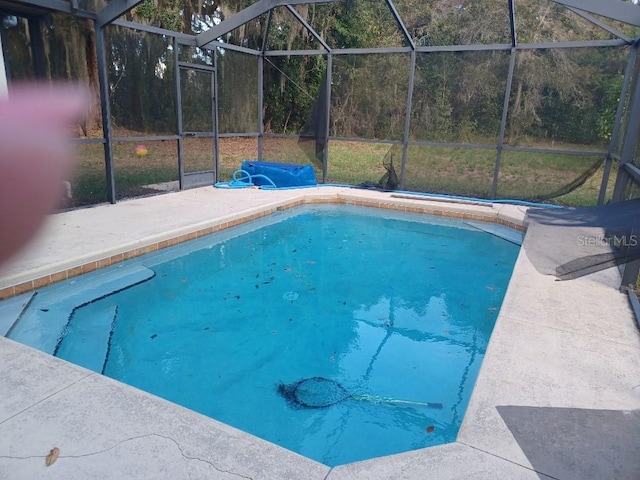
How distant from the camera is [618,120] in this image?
A: 20.1 feet

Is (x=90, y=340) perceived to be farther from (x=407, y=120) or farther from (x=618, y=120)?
(x=618, y=120)

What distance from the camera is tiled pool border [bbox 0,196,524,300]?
11.4 feet

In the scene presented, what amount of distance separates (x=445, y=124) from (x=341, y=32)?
5.20 meters

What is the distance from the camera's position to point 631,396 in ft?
6.89

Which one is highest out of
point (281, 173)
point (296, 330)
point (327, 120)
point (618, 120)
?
point (618, 120)

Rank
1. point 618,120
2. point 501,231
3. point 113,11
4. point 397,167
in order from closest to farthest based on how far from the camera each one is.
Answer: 1. point 113,11
2. point 501,231
3. point 618,120
4. point 397,167

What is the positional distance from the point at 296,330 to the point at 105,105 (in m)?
3.99

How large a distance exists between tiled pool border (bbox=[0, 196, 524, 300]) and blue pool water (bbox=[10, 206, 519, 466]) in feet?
0.30

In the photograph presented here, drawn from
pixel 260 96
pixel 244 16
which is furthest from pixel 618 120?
pixel 260 96

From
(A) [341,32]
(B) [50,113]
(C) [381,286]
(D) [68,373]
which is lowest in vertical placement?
(C) [381,286]

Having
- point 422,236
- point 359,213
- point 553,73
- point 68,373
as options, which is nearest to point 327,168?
point 359,213

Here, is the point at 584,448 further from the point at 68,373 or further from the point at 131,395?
the point at 68,373

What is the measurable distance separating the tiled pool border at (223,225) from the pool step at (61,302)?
0.26 ft

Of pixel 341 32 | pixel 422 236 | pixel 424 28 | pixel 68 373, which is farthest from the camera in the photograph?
pixel 424 28
